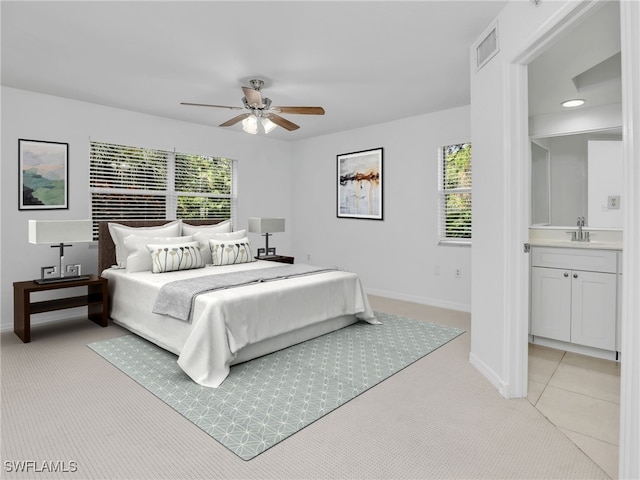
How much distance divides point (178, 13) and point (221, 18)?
0.90 ft

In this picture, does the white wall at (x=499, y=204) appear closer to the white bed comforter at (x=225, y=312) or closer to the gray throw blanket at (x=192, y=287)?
the white bed comforter at (x=225, y=312)

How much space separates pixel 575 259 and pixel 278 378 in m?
2.66

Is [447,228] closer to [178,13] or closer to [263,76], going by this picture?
[263,76]

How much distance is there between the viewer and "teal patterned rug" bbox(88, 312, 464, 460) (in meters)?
2.18

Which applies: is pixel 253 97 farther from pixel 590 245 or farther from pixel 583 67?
pixel 590 245

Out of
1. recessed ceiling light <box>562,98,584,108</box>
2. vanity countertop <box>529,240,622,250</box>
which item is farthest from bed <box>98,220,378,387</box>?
recessed ceiling light <box>562,98,584,108</box>

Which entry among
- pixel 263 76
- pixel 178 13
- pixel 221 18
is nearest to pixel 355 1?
pixel 221 18

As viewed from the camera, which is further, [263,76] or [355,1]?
[263,76]

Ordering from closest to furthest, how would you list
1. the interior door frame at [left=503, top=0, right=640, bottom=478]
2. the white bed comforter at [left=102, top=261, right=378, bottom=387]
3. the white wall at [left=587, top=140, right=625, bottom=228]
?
the interior door frame at [left=503, top=0, right=640, bottom=478], the white bed comforter at [left=102, top=261, right=378, bottom=387], the white wall at [left=587, top=140, right=625, bottom=228]

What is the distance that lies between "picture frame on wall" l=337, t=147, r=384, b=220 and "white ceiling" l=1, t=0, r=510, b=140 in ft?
3.80

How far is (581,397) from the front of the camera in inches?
99.7

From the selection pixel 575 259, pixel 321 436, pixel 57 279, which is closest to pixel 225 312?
pixel 321 436

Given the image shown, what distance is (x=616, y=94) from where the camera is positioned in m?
3.46

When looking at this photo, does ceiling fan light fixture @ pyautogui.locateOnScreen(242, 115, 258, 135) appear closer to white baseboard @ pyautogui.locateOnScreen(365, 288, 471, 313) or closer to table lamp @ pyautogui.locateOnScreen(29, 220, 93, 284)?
table lamp @ pyautogui.locateOnScreen(29, 220, 93, 284)
